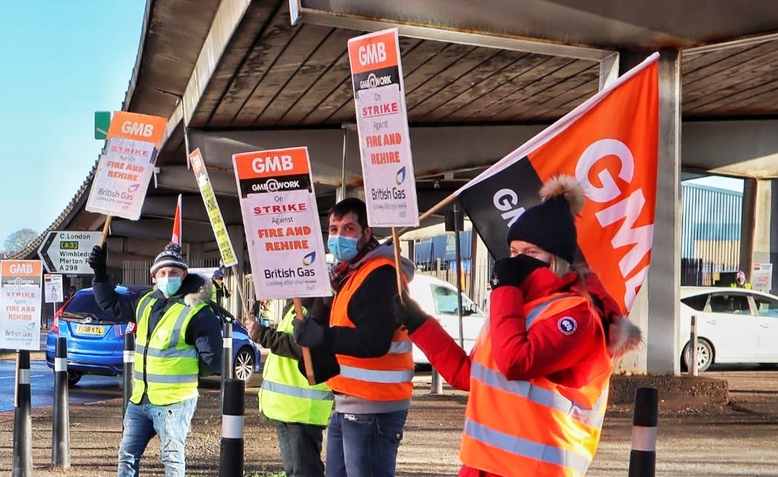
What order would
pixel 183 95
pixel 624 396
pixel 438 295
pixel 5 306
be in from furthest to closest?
pixel 183 95 → pixel 438 295 → pixel 624 396 → pixel 5 306

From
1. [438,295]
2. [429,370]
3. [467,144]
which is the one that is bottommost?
[429,370]

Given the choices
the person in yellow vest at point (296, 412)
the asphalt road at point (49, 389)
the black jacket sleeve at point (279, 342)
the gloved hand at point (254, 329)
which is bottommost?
the asphalt road at point (49, 389)

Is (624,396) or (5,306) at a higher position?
(5,306)

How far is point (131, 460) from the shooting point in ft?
23.2

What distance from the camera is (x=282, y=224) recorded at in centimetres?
585

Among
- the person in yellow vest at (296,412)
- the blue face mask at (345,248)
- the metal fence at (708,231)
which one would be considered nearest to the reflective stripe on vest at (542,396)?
the blue face mask at (345,248)

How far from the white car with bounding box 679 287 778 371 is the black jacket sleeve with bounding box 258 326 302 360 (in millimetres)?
15451

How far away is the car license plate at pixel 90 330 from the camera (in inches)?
745

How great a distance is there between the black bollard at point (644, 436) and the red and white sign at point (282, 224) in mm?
1504

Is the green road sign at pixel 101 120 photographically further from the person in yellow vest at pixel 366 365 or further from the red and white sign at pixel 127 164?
the person in yellow vest at pixel 366 365

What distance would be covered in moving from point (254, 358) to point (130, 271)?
52.7 m

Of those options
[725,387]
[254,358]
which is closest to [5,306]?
[725,387]

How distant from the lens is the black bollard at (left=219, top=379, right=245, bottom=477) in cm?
546

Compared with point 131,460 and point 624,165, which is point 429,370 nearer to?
point 131,460
